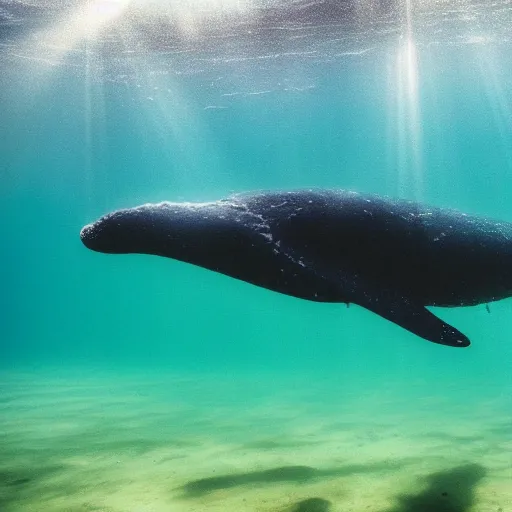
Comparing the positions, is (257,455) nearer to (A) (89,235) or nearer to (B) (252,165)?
(A) (89,235)

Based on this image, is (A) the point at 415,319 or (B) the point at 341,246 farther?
(B) the point at 341,246

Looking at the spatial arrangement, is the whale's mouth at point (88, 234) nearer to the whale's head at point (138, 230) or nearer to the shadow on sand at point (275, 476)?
the whale's head at point (138, 230)

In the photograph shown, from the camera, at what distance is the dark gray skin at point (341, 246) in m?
3.14

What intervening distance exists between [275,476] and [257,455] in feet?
5.57

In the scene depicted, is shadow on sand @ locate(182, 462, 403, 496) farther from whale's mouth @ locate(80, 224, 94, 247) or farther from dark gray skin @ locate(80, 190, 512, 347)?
whale's mouth @ locate(80, 224, 94, 247)

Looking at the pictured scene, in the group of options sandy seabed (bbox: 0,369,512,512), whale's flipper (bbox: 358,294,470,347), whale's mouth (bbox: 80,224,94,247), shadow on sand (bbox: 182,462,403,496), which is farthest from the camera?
shadow on sand (bbox: 182,462,403,496)

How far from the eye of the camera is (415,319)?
3.18 meters

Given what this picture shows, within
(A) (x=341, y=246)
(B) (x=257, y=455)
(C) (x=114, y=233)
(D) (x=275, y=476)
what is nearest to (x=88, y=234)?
(C) (x=114, y=233)

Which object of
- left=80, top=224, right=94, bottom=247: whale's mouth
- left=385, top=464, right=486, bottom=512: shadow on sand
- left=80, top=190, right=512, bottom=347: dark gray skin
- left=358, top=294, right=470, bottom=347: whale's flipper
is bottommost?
left=385, top=464, right=486, bottom=512: shadow on sand

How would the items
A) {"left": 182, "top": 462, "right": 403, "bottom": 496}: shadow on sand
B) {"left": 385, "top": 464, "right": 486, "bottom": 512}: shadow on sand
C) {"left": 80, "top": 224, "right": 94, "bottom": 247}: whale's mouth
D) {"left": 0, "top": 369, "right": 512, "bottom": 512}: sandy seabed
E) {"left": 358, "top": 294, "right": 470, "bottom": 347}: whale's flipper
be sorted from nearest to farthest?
1. {"left": 358, "top": 294, "right": 470, "bottom": 347}: whale's flipper
2. {"left": 80, "top": 224, "right": 94, "bottom": 247}: whale's mouth
3. {"left": 385, "top": 464, "right": 486, "bottom": 512}: shadow on sand
4. {"left": 0, "top": 369, "right": 512, "bottom": 512}: sandy seabed
5. {"left": 182, "top": 462, "right": 403, "bottom": 496}: shadow on sand

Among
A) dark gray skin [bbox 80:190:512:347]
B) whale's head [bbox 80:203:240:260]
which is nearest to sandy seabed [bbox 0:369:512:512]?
dark gray skin [bbox 80:190:512:347]

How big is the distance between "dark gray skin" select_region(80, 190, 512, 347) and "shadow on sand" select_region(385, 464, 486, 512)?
8.58 feet

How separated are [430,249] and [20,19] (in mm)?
24004

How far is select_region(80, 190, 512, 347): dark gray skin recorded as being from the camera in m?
3.14
